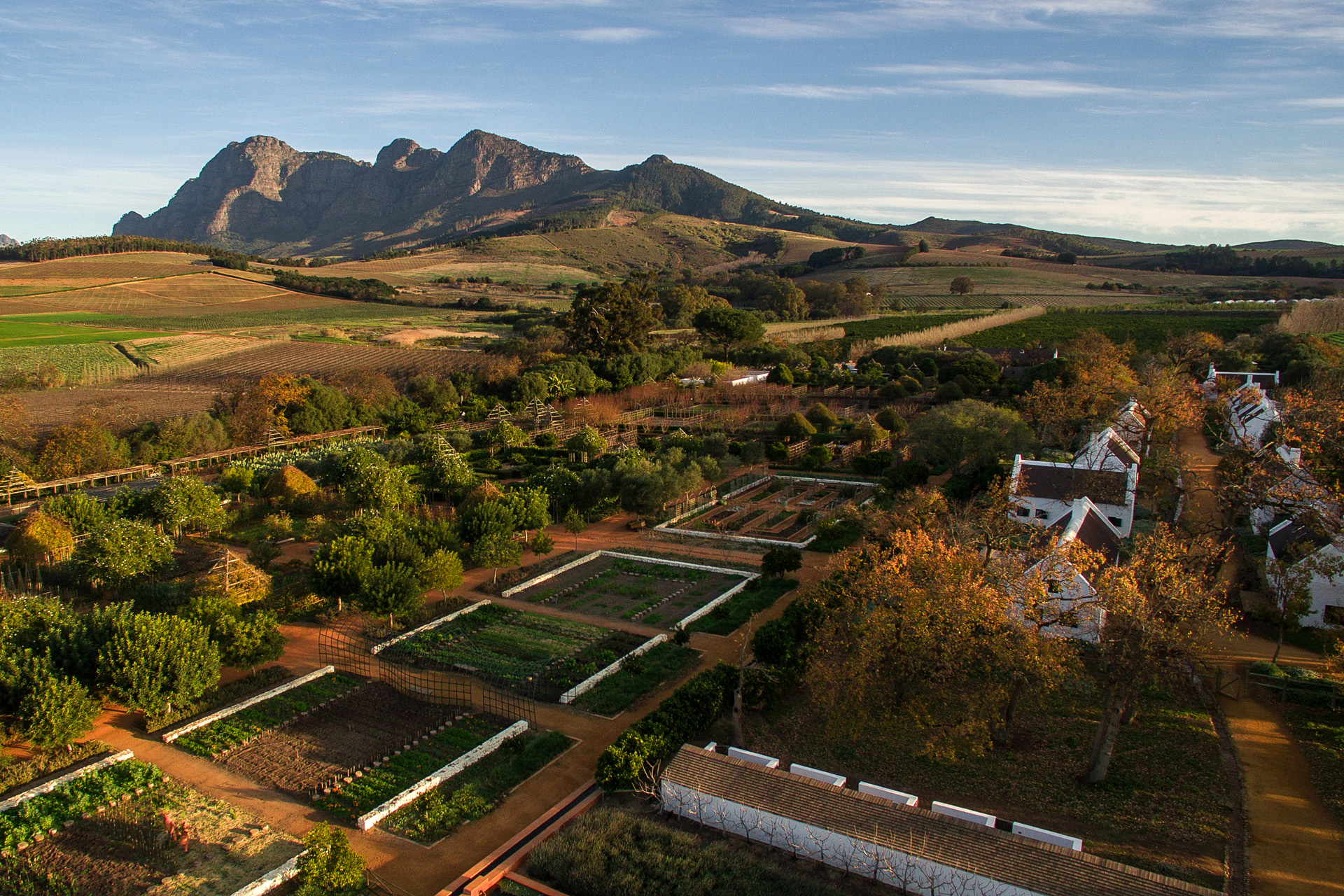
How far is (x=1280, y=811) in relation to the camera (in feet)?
38.9

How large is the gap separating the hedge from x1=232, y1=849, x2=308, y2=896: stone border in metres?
4.41

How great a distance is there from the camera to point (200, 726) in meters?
14.3

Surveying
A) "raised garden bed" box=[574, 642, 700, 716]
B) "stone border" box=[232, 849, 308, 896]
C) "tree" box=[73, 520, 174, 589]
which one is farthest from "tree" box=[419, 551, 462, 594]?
"stone border" box=[232, 849, 308, 896]

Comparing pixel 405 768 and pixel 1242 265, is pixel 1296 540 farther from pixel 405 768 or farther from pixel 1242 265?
pixel 1242 265

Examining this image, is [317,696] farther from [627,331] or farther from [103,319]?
[103,319]

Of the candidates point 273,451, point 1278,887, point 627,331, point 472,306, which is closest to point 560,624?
point 1278,887

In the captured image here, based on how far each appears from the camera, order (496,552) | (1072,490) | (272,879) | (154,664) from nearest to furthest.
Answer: (272,879) < (154,664) < (496,552) < (1072,490)

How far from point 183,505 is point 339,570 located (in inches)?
341

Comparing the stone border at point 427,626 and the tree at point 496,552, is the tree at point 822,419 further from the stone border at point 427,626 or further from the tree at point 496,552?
the stone border at point 427,626

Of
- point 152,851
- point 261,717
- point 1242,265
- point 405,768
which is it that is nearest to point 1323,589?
point 405,768

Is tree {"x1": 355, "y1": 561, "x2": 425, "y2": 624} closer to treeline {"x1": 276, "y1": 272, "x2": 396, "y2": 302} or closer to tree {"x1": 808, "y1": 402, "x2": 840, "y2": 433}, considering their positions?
tree {"x1": 808, "y1": 402, "x2": 840, "y2": 433}

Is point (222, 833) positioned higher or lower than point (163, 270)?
lower

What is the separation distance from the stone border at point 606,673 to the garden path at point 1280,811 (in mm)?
11083

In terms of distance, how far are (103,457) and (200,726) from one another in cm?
2289
